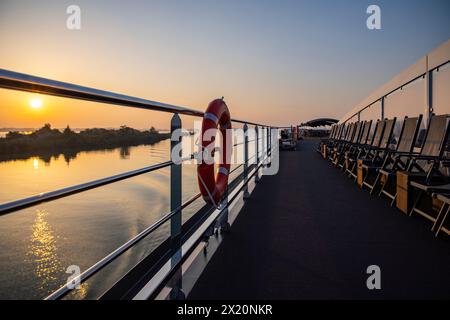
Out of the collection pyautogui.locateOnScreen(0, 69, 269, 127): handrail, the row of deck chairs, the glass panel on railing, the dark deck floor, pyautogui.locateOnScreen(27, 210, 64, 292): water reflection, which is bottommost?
pyautogui.locateOnScreen(27, 210, 64, 292): water reflection

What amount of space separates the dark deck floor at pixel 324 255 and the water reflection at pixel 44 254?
1552 mm

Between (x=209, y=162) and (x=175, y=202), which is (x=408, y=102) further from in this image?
(x=175, y=202)

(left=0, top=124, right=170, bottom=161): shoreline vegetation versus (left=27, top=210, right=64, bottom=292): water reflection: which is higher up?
(left=0, top=124, right=170, bottom=161): shoreline vegetation

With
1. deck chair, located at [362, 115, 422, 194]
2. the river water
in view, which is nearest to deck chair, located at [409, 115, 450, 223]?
deck chair, located at [362, 115, 422, 194]

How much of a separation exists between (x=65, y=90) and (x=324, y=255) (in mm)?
1639

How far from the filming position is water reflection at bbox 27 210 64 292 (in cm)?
297

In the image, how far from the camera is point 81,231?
16.3 feet

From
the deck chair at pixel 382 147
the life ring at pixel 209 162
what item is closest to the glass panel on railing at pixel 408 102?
the deck chair at pixel 382 147

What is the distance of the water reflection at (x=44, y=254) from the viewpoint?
2.97 m

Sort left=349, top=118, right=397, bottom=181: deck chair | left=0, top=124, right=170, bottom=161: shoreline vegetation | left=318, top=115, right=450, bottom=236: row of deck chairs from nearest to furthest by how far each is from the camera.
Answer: left=0, top=124, right=170, bottom=161: shoreline vegetation → left=318, top=115, right=450, bottom=236: row of deck chairs → left=349, top=118, right=397, bottom=181: deck chair

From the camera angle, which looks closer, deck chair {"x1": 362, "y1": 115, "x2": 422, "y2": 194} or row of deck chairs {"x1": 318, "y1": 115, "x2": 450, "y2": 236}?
row of deck chairs {"x1": 318, "y1": 115, "x2": 450, "y2": 236}

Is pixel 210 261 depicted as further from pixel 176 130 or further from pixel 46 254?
pixel 46 254

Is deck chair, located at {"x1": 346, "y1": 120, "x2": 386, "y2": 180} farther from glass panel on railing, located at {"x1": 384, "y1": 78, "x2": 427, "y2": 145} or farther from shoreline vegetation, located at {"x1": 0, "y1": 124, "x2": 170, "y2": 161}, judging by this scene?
shoreline vegetation, located at {"x1": 0, "y1": 124, "x2": 170, "y2": 161}

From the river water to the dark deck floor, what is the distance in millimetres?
688
